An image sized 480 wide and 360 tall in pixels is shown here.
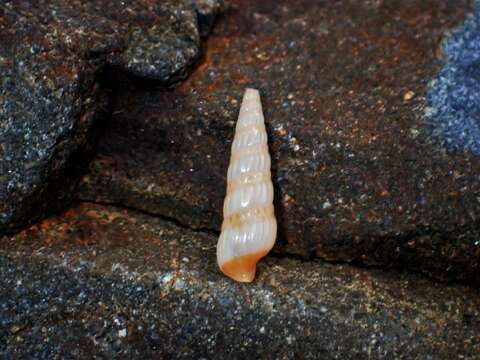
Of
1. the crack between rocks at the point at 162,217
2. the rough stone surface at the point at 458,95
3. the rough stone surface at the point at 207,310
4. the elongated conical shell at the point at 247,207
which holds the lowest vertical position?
the rough stone surface at the point at 207,310

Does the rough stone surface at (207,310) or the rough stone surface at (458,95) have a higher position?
the rough stone surface at (458,95)

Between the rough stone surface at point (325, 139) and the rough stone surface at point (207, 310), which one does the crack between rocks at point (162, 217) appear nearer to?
the rough stone surface at point (325, 139)

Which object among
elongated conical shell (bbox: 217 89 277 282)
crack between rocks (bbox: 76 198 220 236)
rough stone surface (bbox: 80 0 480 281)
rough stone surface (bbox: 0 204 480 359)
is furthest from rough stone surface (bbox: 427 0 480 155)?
crack between rocks (bbox: 76 198 220 236)

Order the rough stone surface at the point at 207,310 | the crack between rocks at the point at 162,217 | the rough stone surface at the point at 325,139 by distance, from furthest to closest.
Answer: the crack between rocks at the point at 162,217 < the rough stone surface at the point at 325,139 < the rough stone surface at the point at 207,310

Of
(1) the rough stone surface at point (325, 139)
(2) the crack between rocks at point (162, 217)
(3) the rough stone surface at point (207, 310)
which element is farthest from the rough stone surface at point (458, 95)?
(2) the crack between rocks at point (162, 217)

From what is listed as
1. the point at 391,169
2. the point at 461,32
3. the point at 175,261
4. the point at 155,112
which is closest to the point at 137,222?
the point at 175,261

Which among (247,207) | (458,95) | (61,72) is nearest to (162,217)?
(247,207)

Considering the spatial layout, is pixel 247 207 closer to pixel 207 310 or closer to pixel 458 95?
pixel 207 310
